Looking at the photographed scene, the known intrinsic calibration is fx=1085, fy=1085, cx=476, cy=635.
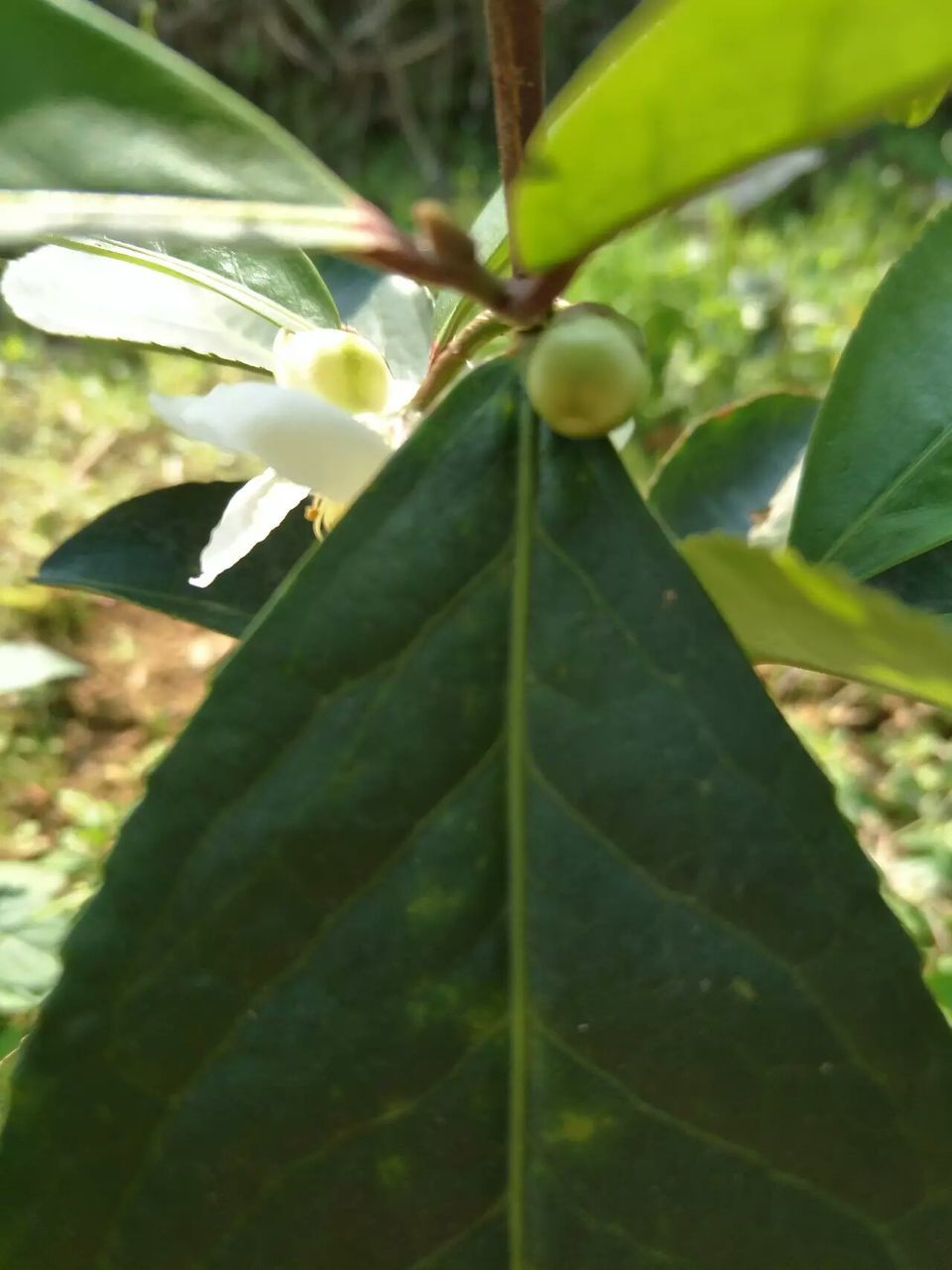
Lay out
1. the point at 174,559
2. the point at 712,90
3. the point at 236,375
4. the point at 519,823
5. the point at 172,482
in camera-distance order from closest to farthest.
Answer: the point at 712,90, the point at 519,823, the point at 174,559, the point at 172,482, the point at 236,375

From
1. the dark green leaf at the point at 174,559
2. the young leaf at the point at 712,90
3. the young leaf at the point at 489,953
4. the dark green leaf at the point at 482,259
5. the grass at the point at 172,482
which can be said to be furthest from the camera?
the grass at the point at 172,482

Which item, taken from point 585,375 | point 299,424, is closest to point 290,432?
point 299,424

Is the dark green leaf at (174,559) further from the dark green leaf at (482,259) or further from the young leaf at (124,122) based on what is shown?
the young leaf at (124,122)

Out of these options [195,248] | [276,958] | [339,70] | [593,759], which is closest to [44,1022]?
[276,958]

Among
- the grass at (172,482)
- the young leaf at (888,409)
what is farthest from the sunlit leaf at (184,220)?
the grass at (172,482)

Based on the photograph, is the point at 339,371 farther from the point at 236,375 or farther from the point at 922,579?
the point at 236,375
